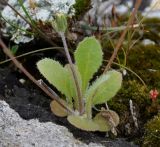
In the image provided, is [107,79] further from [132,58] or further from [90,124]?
[132,58]

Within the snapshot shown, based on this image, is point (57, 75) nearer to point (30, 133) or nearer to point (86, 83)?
point (86, 83)

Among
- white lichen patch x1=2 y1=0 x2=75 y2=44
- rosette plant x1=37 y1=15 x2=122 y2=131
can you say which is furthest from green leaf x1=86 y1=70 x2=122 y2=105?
white lichen patch x1=2 y1=0 x2=75 y2=44

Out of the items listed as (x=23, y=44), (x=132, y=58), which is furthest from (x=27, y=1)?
(x=132, y=58)

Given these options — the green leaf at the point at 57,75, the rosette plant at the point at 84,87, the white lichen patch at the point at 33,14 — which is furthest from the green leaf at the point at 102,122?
the white lichen patch at the point at 33,14

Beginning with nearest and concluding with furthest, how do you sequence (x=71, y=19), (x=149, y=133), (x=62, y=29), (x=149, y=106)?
(x=62, y=29) → (x=149, y=133) → (x=149, y=106) → (x=71, y=19)

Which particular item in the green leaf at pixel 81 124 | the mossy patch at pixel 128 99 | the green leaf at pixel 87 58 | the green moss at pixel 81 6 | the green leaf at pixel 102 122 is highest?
the green leaf at pixel 87 58

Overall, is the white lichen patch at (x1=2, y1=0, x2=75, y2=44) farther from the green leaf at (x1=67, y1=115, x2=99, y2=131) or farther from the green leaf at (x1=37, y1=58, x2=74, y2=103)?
the green leaf at (x1=67, y1=115, x2=99, y2=131)

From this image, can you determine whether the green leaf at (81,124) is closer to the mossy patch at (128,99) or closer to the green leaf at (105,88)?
the green leaf at (105,88)
